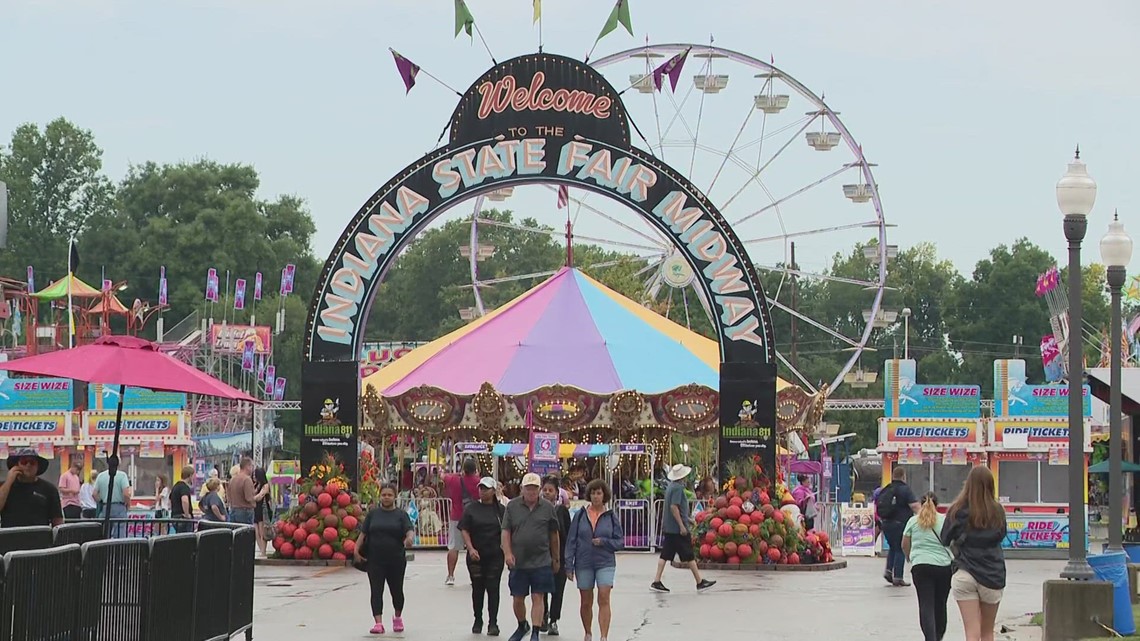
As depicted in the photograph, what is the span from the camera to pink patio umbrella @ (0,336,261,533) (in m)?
15.0

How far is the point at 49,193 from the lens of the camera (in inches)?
3765

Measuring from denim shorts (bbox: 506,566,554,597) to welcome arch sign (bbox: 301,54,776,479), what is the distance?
12.5 m

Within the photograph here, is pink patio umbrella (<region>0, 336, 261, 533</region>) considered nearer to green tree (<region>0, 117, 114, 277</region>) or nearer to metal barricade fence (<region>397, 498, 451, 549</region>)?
metal barricade fence (<region>397, 498, 451, 549</region>)

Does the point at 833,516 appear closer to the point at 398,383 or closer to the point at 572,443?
the point at 572,443

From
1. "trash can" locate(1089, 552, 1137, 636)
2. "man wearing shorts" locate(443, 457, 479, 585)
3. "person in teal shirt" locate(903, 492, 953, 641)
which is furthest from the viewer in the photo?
"man wearing shorts" locate(443, 457, 479, 585)

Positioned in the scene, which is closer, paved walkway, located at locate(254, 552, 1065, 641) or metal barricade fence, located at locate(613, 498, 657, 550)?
paved walkway, located at locate(254, 552, 1065, 641)

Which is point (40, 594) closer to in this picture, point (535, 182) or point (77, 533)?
point (77, 533)

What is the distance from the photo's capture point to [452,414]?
34656 mm

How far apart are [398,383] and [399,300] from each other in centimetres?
7256

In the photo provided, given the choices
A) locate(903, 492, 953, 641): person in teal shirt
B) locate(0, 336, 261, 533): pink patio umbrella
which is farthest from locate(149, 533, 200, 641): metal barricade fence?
locate(903, 492, 953, 641): person in teal shirt

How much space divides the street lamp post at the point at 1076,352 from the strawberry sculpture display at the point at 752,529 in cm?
1037

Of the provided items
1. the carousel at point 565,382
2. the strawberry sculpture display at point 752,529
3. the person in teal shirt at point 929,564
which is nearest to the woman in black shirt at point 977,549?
the person in teal shirt at point 929,564

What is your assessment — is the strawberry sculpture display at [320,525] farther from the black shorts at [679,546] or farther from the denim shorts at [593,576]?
the denim shorts at [593,576]

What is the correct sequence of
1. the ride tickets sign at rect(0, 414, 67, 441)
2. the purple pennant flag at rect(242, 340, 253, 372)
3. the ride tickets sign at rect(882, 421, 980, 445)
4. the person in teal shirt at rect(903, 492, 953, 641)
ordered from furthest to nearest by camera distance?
1. the purple pennant flag at rect(242, 340, 253, 372)
2. the ride tickets sign at rect(0, 414, 67, 441)
3. the ride tickets sign at rect(882, 421, 980, 445)
4. the person in teal shirt at rect(903, 492, 953, 641)
